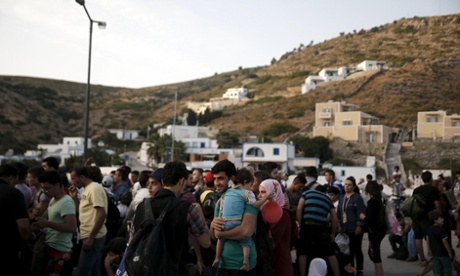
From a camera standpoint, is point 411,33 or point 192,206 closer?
point 192,206

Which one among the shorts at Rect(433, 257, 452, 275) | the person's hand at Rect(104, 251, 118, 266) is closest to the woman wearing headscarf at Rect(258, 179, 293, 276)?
the person's hand at Rect(104, 251, 118, 266)

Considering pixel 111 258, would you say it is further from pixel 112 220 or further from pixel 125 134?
pixel 125 134

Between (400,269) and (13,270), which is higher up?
(13,270)

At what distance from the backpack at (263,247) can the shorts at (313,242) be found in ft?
7.77

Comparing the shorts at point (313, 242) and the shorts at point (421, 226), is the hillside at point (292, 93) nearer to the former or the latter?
the shorts at point (421, 226)

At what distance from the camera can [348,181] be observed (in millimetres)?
9430

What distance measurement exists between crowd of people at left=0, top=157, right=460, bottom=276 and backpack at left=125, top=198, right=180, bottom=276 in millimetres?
46

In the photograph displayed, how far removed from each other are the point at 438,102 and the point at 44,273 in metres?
91.1

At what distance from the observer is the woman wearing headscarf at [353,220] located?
9.25 meters

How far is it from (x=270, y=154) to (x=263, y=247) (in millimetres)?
53989

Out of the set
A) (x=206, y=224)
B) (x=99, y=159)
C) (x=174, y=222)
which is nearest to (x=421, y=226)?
(x=206, y=224)

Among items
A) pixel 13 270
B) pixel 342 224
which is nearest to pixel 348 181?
pixel 342 224

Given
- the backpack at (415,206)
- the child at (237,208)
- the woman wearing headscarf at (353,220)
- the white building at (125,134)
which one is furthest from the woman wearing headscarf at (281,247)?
the white building at (125,134)

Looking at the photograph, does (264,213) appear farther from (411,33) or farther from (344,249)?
(411,33)
